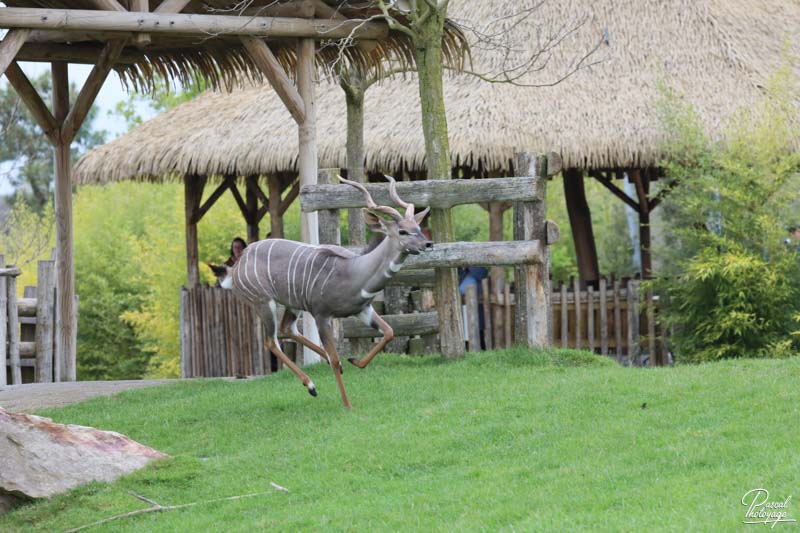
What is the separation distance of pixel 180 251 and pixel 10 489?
1478cm

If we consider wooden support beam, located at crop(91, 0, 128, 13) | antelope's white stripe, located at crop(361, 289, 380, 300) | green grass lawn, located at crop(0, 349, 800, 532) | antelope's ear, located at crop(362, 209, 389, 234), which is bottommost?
green grass lawn, located at crop(0, 349, 800, 532)

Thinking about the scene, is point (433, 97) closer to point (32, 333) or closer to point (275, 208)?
point (32, 333)

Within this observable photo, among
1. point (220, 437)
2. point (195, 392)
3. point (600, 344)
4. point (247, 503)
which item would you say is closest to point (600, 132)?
point (600, 344)

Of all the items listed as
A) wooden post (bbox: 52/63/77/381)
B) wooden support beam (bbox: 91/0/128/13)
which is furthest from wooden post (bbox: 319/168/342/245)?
wooden post (bbox: 52/63/77/381)

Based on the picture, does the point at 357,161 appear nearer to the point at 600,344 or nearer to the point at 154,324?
the point at 600,344

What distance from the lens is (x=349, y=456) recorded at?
7.31 m

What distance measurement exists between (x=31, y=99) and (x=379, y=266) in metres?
5.19

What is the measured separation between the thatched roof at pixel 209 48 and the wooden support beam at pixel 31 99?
0.70 ft

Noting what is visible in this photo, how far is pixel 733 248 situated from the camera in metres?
12.4

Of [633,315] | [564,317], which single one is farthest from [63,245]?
[633,315]

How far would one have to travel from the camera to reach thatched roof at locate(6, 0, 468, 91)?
11367 mm

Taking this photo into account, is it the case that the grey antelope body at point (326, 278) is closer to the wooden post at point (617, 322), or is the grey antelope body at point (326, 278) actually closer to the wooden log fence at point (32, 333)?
the wooden log fence at point (32, 333)

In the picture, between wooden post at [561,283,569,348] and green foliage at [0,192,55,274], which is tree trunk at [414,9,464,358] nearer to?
wooden post at [561,283,569,348]

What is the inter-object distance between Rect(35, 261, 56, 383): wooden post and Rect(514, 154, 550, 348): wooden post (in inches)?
200
